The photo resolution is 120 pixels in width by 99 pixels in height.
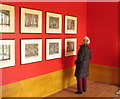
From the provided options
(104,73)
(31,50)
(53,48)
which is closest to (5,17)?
(31,50)

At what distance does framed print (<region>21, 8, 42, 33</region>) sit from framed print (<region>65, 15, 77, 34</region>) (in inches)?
43.5

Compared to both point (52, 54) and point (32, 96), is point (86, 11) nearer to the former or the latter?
point (52, 54)

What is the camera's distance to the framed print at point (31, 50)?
3.66m

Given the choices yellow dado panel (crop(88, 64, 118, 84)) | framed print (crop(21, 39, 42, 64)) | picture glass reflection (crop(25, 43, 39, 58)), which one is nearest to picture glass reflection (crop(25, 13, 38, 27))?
framed print (crop(21, 39, 42, 64))

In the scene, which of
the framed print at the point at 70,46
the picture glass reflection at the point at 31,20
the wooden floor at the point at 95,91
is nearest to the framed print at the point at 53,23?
the picture glass reflection at the point at 31,20

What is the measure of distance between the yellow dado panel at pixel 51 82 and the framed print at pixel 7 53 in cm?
42

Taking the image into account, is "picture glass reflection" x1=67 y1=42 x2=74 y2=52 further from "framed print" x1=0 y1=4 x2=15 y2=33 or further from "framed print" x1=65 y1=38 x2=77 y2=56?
"framed print" x1=0 y1=4 x2=15 y2=33

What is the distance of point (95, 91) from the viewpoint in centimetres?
484

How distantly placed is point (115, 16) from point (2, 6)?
11.4 feet

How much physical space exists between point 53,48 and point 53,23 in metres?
0.60

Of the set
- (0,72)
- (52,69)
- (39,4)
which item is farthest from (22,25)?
(52,69)

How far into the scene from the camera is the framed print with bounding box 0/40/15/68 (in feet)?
10.7

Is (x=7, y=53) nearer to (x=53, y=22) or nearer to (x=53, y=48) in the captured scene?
(x=53, y=48)

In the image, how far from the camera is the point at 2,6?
3186mm
